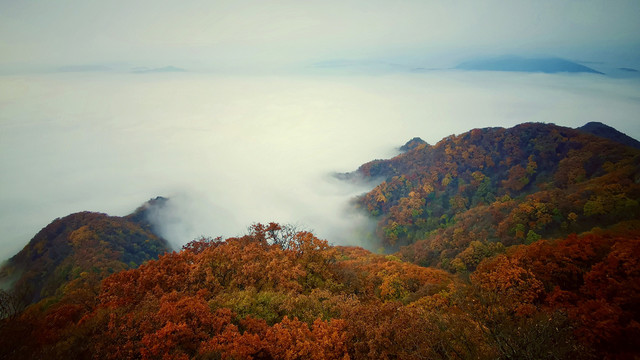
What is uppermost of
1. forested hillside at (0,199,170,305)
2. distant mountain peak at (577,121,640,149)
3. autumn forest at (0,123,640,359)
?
autumn forest at (0,123,640,359)

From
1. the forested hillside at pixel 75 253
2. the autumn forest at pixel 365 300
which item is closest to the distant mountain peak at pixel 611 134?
the autumn forest at pixel 365 300

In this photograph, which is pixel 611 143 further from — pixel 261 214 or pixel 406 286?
pixel 261 214

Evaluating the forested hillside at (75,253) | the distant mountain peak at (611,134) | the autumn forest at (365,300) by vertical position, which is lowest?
the forested hillside at (75,253)

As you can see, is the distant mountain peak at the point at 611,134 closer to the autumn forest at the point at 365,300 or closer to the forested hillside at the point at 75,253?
the autumn forest at the point at 365,300

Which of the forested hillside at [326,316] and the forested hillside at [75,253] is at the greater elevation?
the forested hillside at [326,316]

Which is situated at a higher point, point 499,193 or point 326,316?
point 326,316

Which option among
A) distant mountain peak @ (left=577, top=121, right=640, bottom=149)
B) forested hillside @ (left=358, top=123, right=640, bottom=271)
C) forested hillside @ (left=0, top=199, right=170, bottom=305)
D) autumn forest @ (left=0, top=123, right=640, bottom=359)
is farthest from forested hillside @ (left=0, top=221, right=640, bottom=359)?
distant mountain peak @ (left=577, top=121, right=640, bottom=149)

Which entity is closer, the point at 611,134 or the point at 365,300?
the point at 365,300

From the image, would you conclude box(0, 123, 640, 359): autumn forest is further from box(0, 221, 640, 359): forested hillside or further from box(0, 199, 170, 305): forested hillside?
box(0, 199, 170, 305): forested hillside

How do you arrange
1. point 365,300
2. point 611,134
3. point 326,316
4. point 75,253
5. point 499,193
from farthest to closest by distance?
point 611,134
point 499,193
point 75,253
point 365,300
point 326,316

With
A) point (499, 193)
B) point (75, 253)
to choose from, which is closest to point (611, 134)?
point (499, 193)

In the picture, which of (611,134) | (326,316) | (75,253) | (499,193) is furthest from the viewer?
(611,134)

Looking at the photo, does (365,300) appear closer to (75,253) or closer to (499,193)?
(75,253)
